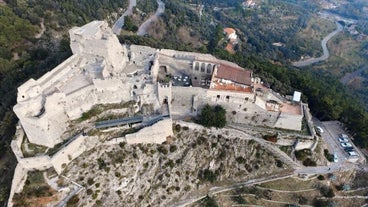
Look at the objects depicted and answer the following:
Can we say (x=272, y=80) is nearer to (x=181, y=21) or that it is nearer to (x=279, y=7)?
(x=181, y=21)

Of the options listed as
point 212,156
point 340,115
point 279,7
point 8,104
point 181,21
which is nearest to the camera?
point 212,156

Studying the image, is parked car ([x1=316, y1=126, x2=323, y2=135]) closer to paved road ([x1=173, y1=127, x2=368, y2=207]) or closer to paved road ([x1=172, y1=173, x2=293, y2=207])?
paved road ([x1=173, y1=127, x2=368, y2=207])

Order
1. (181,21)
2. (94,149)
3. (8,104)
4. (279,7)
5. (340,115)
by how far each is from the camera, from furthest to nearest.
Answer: (279,7), (181,21), (340,115), (8,104), (94,149)

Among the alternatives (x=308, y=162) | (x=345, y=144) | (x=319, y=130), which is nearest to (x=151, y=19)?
(x=319, y=130)

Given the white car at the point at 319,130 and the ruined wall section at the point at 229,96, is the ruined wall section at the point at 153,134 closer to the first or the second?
the ruined wall section at the point at 229,96

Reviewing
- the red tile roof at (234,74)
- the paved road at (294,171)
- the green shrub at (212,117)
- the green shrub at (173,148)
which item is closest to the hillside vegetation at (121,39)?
the paved road at (294,171)

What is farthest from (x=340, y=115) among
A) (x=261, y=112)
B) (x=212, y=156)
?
(x=212, y=156)
